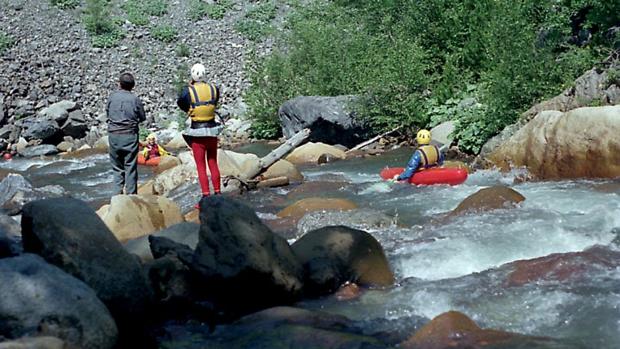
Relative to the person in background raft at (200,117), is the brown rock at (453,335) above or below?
below

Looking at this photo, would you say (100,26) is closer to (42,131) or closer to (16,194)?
(42,131)

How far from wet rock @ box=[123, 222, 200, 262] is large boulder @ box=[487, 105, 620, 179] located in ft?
20.5

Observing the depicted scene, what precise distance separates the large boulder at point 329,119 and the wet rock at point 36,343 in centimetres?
1380

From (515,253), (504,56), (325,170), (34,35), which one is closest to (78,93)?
(34,35)

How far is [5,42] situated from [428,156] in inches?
868

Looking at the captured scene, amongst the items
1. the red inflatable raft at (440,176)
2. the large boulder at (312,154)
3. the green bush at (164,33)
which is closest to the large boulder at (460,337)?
the red inflatable raft at (440,176)

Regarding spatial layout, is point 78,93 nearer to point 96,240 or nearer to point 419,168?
point 419,168

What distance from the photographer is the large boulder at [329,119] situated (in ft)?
57.5

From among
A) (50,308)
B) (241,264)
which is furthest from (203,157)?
(50,308)

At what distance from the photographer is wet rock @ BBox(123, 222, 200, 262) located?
616 centimetres

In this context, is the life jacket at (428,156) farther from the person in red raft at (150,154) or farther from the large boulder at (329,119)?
the person in red raft at (150,154)

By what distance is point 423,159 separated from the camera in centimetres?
1129

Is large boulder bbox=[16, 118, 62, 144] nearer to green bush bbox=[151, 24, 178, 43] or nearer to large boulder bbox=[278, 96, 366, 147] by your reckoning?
large boulder bbox=[278, 96, 366, 147]

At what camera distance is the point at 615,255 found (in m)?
6.47
